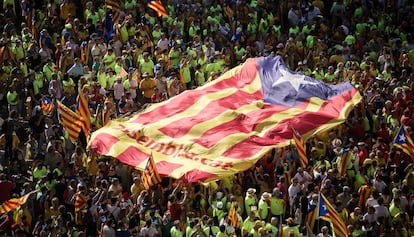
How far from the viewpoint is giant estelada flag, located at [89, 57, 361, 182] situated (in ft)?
98.0

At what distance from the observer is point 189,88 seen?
115 ft

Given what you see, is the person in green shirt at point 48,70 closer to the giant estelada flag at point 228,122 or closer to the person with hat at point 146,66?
the person with hat at point 146,66

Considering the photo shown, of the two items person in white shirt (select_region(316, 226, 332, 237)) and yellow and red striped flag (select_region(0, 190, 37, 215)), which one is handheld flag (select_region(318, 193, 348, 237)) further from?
yellow and red striped flag (select_region(0, 190, 37, 215))

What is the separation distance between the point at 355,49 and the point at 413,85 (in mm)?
3230

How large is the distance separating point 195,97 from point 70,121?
352 centimetres

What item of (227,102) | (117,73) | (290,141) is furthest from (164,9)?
(290,141)

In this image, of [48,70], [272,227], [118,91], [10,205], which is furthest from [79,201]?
[48,70]

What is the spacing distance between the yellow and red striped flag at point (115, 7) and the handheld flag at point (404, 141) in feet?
33.2

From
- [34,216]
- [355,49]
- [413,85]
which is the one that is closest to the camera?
[34,216]

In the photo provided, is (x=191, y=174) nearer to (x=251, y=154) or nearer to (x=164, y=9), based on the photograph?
(x=251, y=154)

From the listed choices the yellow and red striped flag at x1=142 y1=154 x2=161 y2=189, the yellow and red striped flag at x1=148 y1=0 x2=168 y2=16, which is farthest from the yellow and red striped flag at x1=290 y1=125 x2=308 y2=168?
the yellow and red striped flag at x1=148 y1=0 x2=168 y2=16

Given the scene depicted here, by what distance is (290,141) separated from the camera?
1208 inches

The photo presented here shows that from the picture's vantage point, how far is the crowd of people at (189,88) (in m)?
28.7

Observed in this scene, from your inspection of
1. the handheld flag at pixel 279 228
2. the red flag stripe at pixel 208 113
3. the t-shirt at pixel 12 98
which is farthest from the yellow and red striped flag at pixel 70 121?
the handheld flag at pixel 279 228
